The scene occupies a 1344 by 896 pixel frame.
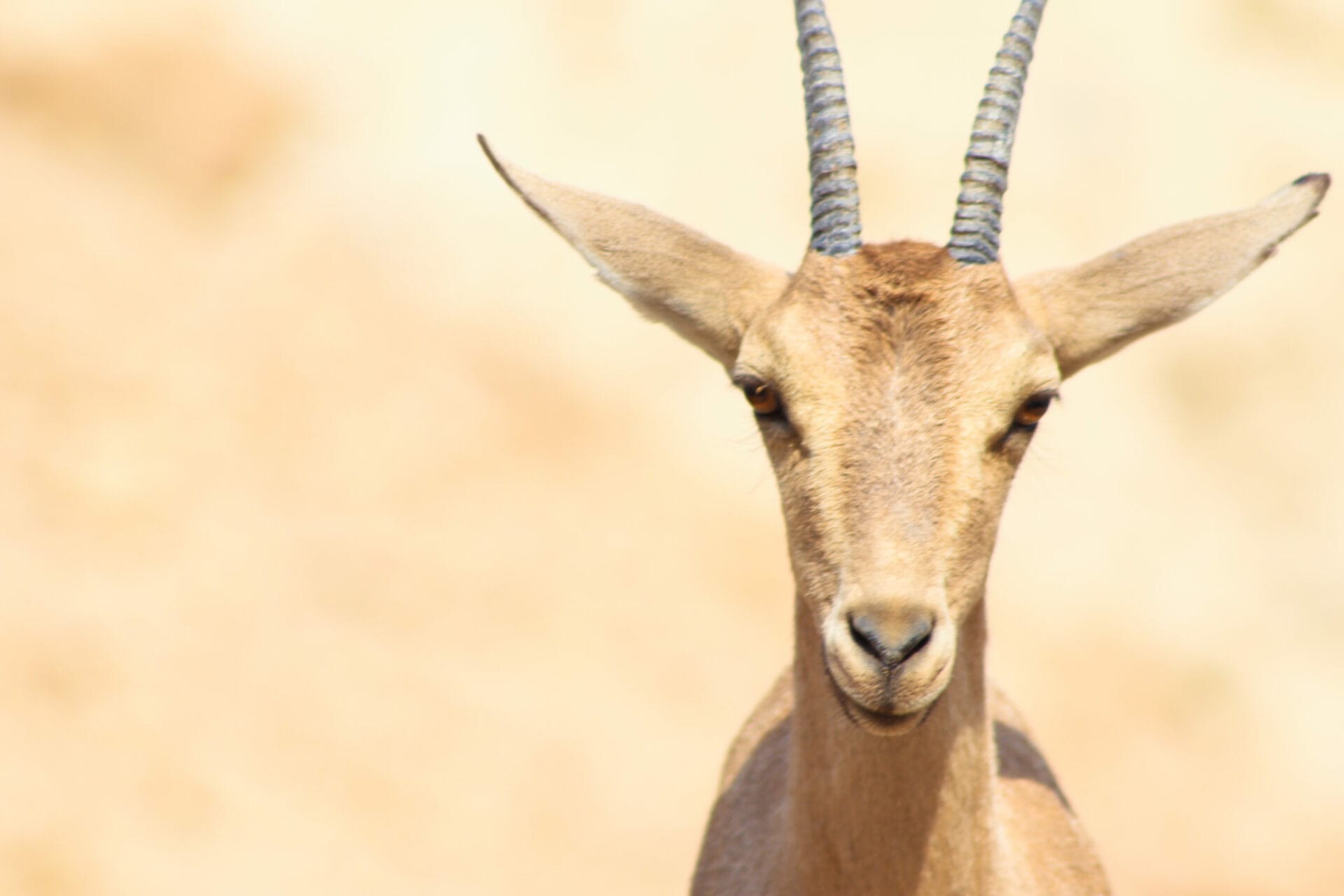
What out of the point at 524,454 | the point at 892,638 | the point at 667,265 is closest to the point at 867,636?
the point at 892,638

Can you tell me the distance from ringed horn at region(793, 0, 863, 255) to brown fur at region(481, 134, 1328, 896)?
0.11 meters

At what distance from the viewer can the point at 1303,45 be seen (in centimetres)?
1853

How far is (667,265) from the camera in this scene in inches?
207

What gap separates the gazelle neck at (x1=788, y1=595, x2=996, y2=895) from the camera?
4789 millimetres

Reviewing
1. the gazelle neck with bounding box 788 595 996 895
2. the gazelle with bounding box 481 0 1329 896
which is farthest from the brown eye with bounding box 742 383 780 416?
the gazelle neck with bounding box 788 595 996 895

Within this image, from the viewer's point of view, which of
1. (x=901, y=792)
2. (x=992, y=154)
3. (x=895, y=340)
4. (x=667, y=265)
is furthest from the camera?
(x=667, y=265)

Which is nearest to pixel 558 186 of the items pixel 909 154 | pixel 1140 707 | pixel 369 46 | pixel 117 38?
pixel 1140 707

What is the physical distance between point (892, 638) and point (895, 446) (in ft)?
1.91

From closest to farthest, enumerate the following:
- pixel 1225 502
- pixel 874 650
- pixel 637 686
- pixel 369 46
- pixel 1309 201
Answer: pixel 874 650, pixel 1309 201, pixel 637 686, pixel 1225 502, pixel 369 46

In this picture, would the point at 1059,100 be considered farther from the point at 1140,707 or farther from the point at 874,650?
the point at 874,650

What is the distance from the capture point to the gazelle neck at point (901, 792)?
4789mm

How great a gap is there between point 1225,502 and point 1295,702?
2.16 metres

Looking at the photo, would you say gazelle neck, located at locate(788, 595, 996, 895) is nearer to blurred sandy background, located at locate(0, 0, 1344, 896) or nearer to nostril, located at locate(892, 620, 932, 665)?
nostril, located at locate(892, 620, 932, 665)

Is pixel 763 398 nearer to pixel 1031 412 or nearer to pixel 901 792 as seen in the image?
pixel 1031 412
